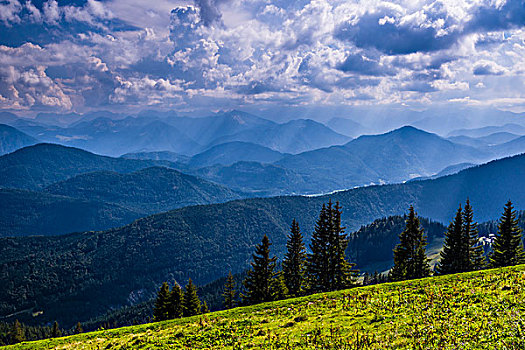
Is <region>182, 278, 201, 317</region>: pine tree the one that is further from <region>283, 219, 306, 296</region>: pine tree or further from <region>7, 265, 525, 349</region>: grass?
<region>7, 265, 525, 349</region>: grass

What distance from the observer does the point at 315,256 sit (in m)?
53.5

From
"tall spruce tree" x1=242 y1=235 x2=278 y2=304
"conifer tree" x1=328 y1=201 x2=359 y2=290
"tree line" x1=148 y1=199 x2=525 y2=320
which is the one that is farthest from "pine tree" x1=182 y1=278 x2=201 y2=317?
"conifer tree" x1=328 y1=201 x2=359 y2=290

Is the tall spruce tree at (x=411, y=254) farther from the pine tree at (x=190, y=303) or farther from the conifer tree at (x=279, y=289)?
the pine tree at (x=190, y=303)

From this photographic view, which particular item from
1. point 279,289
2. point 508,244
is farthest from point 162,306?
point 508,244

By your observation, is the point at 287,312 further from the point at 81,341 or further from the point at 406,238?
the point at 406,238

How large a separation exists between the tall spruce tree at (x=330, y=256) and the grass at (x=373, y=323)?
22615mm

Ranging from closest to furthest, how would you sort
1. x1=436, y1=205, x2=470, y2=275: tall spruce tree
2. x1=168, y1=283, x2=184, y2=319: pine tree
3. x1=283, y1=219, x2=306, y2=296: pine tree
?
x1=283, y1=219, x2=306, y2=296: pine tree, x1=168, y1=283, x2=184, y2=319: pine tree, x1=436, y1=205, x2=470, y2=275: tall spruce tree

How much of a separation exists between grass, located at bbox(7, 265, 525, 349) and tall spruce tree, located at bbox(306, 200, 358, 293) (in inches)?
890

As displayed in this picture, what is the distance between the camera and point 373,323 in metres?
19.8

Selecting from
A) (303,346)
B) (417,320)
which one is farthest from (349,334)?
(417,320)

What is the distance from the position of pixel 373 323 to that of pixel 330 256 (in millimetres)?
33698

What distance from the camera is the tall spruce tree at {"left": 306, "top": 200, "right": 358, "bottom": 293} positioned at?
172 feet

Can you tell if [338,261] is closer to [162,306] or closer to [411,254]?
[411,254]

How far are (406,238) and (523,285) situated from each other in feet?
128
